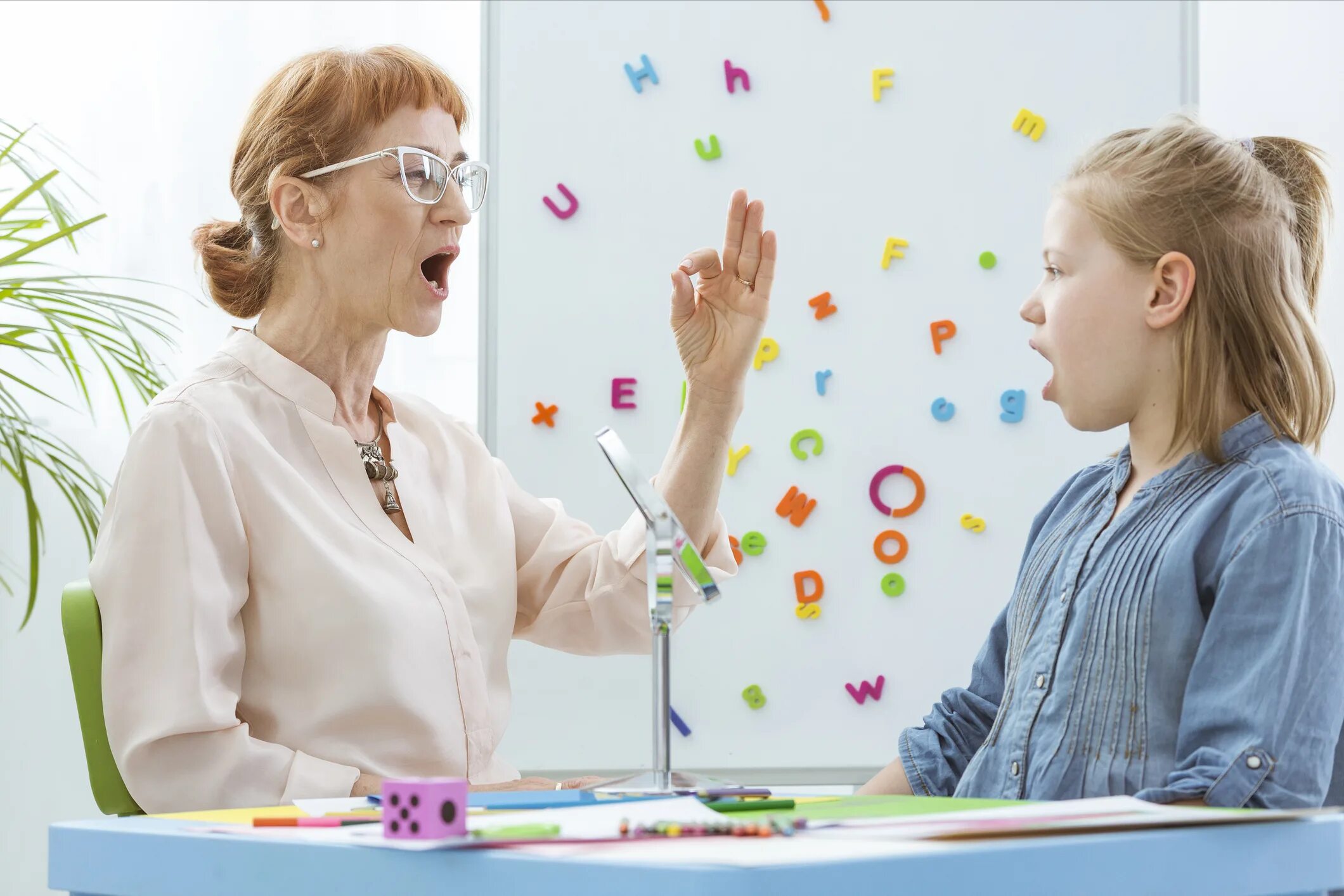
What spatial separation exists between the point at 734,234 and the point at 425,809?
1.06m

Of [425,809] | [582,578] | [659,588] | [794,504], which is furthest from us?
[794,504]

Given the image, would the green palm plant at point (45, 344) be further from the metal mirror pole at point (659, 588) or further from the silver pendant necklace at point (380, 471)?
the metal mirror pole at point (659, 588)

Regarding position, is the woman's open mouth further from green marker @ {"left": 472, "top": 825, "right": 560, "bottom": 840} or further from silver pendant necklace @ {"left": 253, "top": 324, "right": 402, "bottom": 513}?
green marker @ {"left": 472, "top": 825, "right": 560, "bottom": 840}

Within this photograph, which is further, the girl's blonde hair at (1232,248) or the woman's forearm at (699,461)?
the woman's forearm at (699,461)

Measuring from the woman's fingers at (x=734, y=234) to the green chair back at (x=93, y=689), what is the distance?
82cm

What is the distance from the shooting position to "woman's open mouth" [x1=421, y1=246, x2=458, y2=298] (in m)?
1.75

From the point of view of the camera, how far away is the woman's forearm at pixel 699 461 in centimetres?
169

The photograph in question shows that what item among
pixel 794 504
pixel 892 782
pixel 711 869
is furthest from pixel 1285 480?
pixel 794 504

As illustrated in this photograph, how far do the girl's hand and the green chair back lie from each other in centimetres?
73

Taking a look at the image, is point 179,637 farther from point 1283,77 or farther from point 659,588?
point 1283,77

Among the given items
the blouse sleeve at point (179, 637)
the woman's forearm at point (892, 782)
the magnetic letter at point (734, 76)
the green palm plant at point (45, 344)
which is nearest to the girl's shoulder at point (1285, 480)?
the woman's forearm at point (892, 782)

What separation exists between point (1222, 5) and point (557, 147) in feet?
4.38

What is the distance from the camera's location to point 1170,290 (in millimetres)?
1252

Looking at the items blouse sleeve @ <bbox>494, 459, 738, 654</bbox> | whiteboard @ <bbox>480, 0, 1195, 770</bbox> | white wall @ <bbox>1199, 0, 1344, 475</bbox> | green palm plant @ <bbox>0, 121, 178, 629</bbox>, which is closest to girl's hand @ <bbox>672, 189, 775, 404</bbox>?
blouse sleeve @ <bbox>494, 459, 738, 654</bbox>
